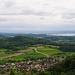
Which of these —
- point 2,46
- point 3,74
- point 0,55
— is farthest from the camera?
point 2,46

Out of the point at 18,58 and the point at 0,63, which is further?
the point at 18,58

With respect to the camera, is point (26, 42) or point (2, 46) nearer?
point (2, 46)

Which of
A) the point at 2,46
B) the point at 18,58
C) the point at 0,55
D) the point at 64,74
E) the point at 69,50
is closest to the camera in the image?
the point at 64,74

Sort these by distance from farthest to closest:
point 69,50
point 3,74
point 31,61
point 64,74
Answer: point 69,50
point 31,61
point 3,74
point 64,74

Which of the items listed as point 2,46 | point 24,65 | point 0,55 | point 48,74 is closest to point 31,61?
point 24,65

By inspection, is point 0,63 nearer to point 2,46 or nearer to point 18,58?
point 18,58

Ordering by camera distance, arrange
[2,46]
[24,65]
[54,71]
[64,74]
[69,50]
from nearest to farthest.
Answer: [64,74] < [54,71] < [24,65] < [69,50] < [2,46]

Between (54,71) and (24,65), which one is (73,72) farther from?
(24,65)

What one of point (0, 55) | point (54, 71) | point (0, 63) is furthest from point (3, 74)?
point (0, 55)
